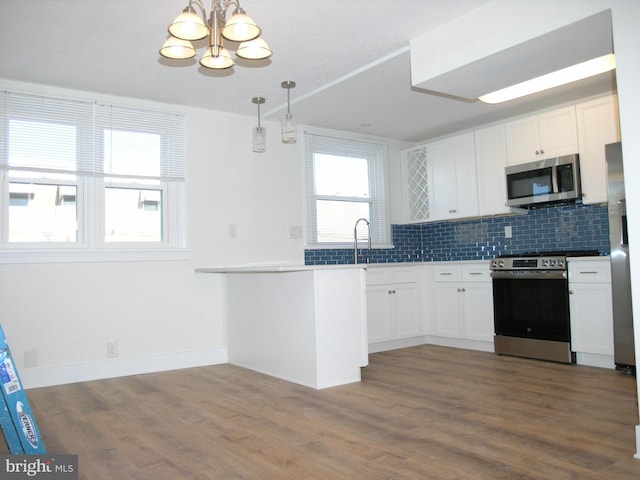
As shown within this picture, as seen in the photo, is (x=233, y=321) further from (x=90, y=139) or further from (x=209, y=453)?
(x=209, y=453)

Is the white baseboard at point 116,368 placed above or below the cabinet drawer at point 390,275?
below

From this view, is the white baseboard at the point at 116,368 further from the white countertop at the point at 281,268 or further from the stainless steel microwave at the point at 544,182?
the stainless steel microwave at the point at 544,182

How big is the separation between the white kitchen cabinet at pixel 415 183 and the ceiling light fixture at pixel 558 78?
1.64 meters

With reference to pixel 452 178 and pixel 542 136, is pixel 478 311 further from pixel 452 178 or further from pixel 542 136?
pixel 542 136

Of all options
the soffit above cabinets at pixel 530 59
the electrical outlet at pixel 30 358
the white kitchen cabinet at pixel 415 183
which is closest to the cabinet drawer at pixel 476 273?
the white kitchen cabinet at pixel 415 183

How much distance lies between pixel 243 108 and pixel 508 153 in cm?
260

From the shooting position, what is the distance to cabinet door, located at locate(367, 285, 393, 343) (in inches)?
209

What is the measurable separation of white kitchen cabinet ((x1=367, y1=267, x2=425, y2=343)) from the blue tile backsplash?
0.49 meters

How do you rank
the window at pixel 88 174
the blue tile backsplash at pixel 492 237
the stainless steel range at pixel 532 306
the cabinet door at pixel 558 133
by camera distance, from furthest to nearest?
the blue tile backsplash at pixel 492 237 → the cabinet door at pixel 558 133 → the stainless steel range at pixel 532 306 → the window at pixel 88 174

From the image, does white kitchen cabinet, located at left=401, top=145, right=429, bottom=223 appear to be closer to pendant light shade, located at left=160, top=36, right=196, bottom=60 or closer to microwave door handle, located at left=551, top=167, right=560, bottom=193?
microwave door handle, located at left=551, top=167, right=560, bottom=193

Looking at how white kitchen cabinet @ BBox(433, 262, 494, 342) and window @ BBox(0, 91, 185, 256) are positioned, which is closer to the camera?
window @ BBox(0, 91, 185, 256)

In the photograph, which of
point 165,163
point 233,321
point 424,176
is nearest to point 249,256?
point 233,321

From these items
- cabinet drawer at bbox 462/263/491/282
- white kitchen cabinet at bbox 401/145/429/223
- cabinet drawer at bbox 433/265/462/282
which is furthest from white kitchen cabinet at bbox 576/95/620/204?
white kitchen cabinet at bbox 401/145/429/223

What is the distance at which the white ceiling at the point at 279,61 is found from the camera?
3.09m
